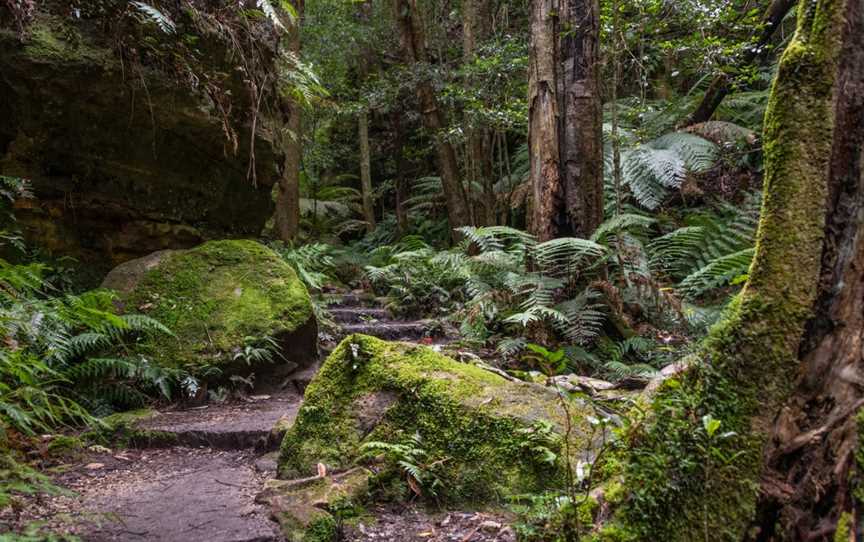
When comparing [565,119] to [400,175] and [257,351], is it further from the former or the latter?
[400,175]

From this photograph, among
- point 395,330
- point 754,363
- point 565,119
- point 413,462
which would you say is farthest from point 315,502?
point 565,119

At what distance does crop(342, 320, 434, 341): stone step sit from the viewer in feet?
20.6

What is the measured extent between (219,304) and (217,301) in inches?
1.6

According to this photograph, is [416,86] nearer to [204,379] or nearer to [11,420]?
[204,379]

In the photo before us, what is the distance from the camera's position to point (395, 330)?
249 inches

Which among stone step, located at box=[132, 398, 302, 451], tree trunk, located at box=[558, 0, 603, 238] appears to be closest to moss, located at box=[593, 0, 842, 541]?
stone step, located at box=[132, 398, 302, 451]

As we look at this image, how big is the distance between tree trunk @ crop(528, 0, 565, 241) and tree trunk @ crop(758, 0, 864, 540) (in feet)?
12.5

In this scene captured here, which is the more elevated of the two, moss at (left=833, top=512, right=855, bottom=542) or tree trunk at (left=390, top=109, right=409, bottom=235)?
tree trunk at (left=390, top=109, right=409, bottom=235)

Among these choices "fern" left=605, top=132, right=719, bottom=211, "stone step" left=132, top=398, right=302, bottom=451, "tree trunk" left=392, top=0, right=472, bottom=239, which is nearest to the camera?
"stone step" left=132, top=398, right=302, bottom=451

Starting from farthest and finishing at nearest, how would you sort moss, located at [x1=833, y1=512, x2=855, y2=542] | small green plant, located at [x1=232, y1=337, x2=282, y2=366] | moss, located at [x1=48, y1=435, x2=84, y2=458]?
small green plant, located at [x1=232, y1=337, x2=282, y2=366] → moss, located at [x1=48, y1=435, x2=84, y2=458] → moss, located at [x1=833, y1=512, x2=855, y2=542]

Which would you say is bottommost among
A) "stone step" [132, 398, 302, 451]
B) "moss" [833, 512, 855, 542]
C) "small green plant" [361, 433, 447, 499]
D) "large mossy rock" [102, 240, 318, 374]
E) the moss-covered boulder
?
"stone step" [132, 398, 302, 451]

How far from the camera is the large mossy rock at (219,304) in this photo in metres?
4.61

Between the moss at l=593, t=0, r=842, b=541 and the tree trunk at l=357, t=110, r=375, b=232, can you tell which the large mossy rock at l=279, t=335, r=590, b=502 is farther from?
the tree trunk at l=357, t=110, r=375, b=232

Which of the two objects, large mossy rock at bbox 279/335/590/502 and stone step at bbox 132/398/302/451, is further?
stone step at bbox 132/398/302/451
